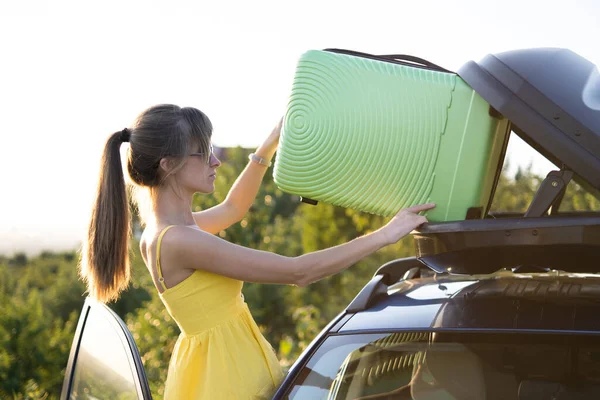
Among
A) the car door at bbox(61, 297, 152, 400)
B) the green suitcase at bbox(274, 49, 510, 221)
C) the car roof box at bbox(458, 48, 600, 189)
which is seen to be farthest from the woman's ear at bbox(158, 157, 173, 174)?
the car roof box at bbox(458, 48, 600, 189)

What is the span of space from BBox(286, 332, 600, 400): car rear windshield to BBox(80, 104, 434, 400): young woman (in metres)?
0.18

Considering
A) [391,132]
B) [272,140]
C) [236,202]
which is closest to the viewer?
[391,132]

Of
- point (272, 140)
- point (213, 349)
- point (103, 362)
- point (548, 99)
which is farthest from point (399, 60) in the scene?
point (103, 362)

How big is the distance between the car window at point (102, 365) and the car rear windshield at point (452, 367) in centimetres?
47

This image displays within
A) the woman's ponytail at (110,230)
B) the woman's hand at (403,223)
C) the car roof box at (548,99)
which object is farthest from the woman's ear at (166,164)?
the car roof box at (548,99)

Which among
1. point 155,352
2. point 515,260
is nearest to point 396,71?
point 515,260

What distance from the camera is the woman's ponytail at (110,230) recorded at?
2316 mm

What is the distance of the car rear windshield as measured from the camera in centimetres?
202

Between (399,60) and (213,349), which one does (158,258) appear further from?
(399,60)

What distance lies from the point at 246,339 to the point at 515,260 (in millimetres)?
773

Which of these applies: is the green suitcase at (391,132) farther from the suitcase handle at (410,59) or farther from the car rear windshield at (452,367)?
the car rear windshield at (452,367)

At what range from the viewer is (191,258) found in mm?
2158

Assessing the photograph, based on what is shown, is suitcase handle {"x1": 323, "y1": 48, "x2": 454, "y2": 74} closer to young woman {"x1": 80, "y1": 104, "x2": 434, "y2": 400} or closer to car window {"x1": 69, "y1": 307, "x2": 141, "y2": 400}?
young woman {"x1": 80, "y1": 104, "x2": 434, "y2": 400}

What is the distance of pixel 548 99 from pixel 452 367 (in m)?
0.75
